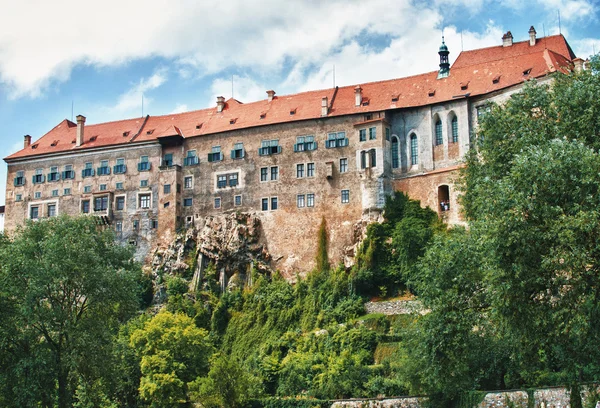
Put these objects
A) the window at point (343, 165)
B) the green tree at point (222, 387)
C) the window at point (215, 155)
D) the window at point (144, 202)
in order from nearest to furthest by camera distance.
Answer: the green tree at point (222, 387) → the window at point (343, 165) → the window at point (215, 155) → the window at point (144, 202)

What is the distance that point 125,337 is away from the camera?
168ft

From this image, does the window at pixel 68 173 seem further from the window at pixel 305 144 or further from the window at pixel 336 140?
the window at pixel 336 140

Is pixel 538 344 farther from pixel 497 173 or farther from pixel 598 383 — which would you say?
pixel 497 173

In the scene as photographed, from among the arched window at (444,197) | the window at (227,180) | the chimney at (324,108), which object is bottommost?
the arched window at (444,197)

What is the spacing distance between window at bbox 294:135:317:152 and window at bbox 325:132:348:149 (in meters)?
1.07

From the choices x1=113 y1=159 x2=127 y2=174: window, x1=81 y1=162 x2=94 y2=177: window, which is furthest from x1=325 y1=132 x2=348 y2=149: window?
x1=81 y1=162 x2=94 y2=177: window

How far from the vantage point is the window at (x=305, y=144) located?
6075 cm

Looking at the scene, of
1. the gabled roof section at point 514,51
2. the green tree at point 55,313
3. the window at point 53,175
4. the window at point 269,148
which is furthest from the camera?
the window at point 53,175

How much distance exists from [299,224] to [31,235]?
21.8 metres

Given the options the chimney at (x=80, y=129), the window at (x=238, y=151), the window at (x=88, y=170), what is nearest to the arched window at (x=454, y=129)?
the window at (x=238, y=151)

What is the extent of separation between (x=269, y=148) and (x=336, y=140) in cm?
520

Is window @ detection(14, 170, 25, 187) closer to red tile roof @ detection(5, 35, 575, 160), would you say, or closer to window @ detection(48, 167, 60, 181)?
red tile roof @ detection(5, 35, 575, 160)

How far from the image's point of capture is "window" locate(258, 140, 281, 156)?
61.9m

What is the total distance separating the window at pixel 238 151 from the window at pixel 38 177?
1681 centimetres
